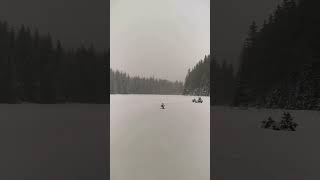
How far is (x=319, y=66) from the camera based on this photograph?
18.6ft

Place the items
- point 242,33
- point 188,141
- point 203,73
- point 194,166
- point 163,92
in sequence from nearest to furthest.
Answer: point 242,33 → point 194,166 → point 188,141 → point 203,73 → point 163,92

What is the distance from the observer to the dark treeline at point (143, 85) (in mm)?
11909

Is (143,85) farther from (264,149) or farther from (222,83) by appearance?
(264,149)

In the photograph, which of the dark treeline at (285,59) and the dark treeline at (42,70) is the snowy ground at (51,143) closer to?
the dark treeline at (42,70)

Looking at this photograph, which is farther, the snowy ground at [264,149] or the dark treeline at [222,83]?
the dark treeline at [222,83]

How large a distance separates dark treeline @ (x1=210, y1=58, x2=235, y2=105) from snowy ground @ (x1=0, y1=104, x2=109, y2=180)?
3.07 metres

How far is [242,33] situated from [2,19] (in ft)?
15.9

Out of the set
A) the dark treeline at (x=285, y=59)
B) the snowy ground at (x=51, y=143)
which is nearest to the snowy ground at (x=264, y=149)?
the dark treeline at (x=285, y=59)

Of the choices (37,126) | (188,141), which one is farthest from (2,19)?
(188,141)

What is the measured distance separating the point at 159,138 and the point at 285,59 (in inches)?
221

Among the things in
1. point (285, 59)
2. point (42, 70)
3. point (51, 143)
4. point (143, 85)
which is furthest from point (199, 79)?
point (51, 143)

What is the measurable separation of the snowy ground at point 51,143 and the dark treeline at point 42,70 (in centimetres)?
23

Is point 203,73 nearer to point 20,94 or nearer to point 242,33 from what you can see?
point 242,33

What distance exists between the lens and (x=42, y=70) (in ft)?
19.1
